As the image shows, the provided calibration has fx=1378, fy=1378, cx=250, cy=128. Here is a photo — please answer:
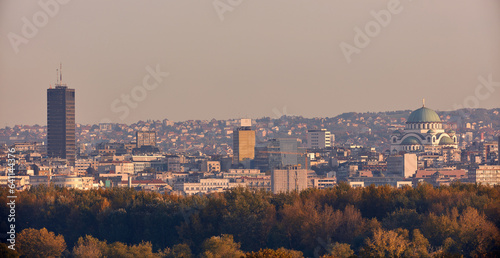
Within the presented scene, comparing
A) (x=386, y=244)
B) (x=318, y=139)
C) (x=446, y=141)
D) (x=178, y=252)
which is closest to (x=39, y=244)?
(x=178, y=252)

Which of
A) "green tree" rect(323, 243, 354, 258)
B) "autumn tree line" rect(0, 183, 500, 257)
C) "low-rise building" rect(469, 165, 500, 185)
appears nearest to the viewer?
"green tree" rect(323, 243, 354, 258)

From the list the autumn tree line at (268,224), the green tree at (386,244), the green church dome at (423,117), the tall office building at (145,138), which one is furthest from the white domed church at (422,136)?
the green tree at (386,244)

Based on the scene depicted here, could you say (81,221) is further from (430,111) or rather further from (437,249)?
(430,111)

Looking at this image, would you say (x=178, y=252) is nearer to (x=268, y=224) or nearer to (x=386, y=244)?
(x=268, y=224)

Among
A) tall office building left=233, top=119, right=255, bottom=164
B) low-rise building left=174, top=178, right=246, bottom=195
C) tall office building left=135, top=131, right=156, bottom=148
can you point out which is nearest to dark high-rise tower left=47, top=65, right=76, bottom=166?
tall office building left=233, top=119, right=255, bottom=164

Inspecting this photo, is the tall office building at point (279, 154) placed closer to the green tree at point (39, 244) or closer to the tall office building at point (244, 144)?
the tall office building at point (244, 144)

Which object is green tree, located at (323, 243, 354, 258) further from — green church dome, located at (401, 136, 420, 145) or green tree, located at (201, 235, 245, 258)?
green church dome, located at (401, 136, 420, 145)
